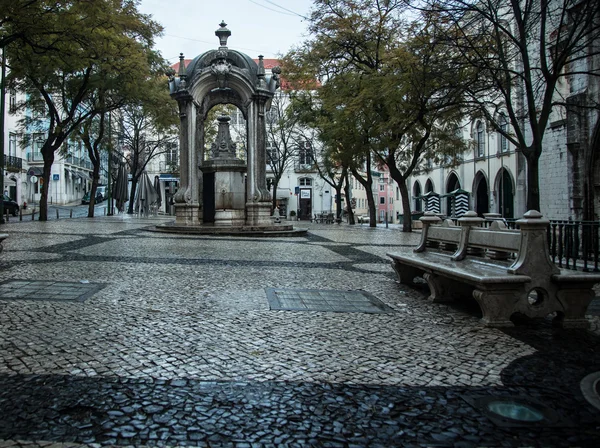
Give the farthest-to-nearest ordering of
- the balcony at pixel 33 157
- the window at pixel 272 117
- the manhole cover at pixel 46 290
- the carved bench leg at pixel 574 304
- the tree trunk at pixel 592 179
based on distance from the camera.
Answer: the balcony at pixel 33 157 → the window at pixel 272 117 → the tree trunk at pixel 592 179 → the manhole cover at pixel 46 290 → the carved bench leg at pixel 574 304

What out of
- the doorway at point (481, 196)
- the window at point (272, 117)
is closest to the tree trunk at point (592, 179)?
the doorway at point (481, 196)

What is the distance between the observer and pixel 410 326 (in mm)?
4910

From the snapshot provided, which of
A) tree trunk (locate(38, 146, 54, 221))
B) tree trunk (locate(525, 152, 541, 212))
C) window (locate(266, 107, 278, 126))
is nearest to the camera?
tree trunk (locate(525, 152, 541, 212))

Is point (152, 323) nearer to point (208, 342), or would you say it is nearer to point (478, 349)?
point (208, 342)

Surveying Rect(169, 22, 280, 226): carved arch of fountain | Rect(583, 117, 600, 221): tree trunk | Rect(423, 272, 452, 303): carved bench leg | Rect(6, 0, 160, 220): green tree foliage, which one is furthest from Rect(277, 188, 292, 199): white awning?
Rect(423, 272, 452, 303): carved bench leg

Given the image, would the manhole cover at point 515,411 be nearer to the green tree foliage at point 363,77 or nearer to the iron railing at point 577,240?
the iron railing at point 577,240

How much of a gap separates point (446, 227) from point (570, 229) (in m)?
4.08

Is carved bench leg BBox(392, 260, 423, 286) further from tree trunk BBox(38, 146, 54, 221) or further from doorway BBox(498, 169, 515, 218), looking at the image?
doorway BBox(498, 169, 515, 218)

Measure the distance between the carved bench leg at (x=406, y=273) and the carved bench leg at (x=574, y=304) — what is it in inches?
107

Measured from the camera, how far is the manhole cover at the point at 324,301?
5.62 m

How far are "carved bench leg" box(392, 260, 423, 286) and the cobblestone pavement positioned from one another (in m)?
1.40

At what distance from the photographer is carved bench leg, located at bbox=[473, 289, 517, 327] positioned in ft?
15.8

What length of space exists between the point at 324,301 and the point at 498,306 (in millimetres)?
1999

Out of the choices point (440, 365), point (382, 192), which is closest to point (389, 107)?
point (440, 365)
